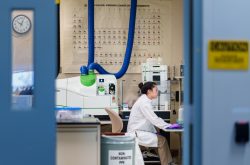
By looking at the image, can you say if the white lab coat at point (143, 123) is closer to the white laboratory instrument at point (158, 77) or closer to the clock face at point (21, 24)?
the white laboratory instrument at point (158, 77)

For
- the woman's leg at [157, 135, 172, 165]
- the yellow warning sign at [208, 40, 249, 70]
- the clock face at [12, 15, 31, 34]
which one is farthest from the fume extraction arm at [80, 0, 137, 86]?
the yellow warning sign at [208, 40, 249, 70]

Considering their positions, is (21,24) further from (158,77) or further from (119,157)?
(158,77)

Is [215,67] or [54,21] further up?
[54,21]

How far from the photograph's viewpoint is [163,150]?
6.23 m

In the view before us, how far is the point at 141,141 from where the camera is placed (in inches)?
241

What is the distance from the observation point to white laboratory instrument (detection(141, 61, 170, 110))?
706cm

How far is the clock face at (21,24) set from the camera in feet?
7.69

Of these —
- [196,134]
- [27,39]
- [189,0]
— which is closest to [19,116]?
[27,39]

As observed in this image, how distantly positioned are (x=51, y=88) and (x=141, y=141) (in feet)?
12.8

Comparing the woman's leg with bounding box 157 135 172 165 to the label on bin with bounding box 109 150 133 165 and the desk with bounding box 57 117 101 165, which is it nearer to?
the label on bin with bounding box 109 150 133 165

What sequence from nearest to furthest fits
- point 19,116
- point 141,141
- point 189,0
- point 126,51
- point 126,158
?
point 19,116 < point 189,0 < point 126,158 < point 141,141 < point 126,51

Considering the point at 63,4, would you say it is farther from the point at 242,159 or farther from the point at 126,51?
the point at 242,159

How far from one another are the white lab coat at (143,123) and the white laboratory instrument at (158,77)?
88 centimetres

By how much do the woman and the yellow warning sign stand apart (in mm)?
3665
